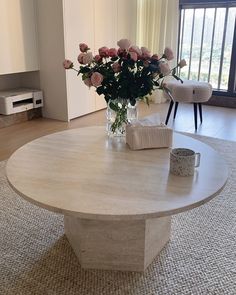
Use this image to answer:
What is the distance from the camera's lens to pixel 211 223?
1897 millimetres

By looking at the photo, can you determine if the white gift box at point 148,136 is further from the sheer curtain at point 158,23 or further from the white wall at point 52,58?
the sheer curtain at point 158,23

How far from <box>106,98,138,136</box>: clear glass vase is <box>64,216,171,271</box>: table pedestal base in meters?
0.56

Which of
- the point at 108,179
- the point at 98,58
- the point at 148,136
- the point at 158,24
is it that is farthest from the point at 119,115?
the point at 158,24

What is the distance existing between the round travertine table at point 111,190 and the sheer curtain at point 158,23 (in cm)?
335

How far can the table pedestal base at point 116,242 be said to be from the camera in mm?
1413

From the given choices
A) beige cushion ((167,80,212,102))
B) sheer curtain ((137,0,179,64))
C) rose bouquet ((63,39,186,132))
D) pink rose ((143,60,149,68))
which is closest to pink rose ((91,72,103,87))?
rose bouquet ((63,39,186,132))

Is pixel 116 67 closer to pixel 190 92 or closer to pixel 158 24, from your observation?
pixel 190 92

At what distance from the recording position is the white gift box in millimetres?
1604

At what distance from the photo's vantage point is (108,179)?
4.36 ft

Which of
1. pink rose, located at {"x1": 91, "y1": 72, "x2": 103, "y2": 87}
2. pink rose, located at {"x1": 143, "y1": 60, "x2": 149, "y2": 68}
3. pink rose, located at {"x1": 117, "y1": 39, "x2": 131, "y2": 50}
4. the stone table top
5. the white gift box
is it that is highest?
pink rose, located at {"x1": 117, "y1": 39, "x2": 131, "y2": 50}

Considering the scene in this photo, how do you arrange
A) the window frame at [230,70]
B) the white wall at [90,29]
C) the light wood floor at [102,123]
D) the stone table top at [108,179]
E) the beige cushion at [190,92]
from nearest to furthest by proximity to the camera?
the stone table top at [108,179] → the light wood floor at [102,123] → the beige cushion at [190,92] → the white wall at [90,29] → the window frame at [230,70]

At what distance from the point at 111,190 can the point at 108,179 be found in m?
0.10

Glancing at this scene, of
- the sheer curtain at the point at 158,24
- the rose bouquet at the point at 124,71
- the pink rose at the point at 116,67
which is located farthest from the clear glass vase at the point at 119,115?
the sheer curtain at the point at 158,24

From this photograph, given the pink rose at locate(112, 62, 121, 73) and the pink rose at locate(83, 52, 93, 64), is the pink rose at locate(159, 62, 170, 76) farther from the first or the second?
the pink rose at locate(83, 52, 93, 64)
